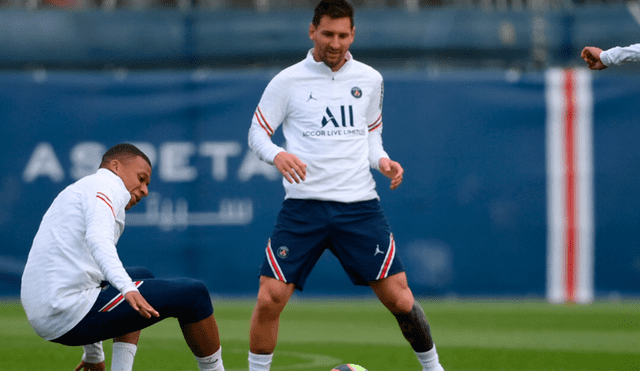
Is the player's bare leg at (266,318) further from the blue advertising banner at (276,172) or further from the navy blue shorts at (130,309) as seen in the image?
the blue advertising banner at (276,172)

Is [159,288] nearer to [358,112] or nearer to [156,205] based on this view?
[358,112]

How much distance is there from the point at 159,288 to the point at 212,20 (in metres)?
8.09

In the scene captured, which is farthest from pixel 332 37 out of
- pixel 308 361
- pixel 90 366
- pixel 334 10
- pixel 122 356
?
pixel 308 361

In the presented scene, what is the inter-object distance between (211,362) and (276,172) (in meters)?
6.35

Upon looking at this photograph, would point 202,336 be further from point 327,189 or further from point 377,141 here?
point 377,141

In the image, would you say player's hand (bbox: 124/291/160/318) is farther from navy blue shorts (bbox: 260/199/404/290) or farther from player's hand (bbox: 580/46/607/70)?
player's hand (bbox: 580/46/607/70)

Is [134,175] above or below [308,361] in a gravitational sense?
above

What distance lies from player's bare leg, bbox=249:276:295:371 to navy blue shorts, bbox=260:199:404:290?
0.05 meters

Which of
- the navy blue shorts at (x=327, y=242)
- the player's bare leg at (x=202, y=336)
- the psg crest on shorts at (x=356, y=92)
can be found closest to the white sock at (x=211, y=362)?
the player's bare leg at (x=202, y=336)

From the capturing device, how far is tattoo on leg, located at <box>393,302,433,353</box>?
4.96 m

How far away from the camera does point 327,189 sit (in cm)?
495

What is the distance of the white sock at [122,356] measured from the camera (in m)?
4.71

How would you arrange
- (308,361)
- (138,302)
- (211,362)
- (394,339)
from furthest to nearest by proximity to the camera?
(394,339), (308,361), (211,362), (138,302)

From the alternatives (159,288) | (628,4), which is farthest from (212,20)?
(159,288)
